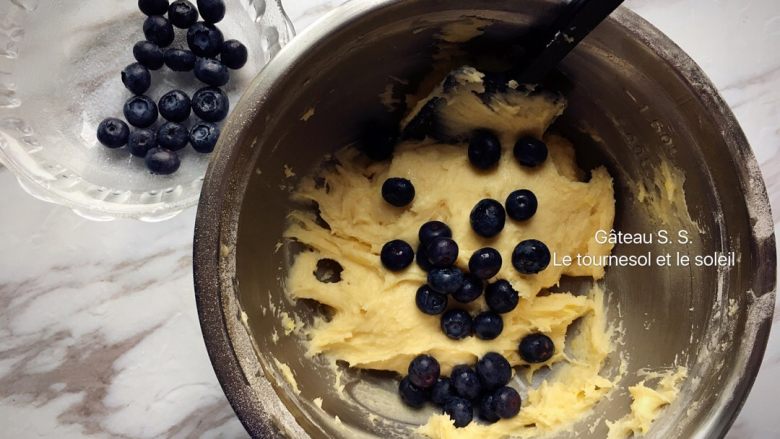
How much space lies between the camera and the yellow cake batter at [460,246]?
4.64ft

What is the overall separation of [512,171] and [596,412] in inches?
19.6

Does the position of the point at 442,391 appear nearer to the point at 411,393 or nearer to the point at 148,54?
the point at 411,393

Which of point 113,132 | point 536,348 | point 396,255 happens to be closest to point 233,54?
point 113,132

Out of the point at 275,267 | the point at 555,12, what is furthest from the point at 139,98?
the point at 555,12

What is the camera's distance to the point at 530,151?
1.40m

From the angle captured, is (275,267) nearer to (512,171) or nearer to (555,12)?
(512,171)

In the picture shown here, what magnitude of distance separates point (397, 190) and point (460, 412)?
44 cm

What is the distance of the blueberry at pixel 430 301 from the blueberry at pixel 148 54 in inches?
28.9

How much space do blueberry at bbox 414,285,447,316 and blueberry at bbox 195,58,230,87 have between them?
61 centimetres

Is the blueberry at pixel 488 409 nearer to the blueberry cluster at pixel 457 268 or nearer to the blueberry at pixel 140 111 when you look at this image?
the blueberry cluster at pixel 457 268

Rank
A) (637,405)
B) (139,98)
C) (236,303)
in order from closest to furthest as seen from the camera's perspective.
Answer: (236,303) < (637,405) < (139,98)

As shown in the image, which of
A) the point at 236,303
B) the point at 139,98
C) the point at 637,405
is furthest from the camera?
the point at 139,98

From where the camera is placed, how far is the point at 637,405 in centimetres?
137

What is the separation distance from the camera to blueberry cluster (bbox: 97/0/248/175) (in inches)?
59.3
